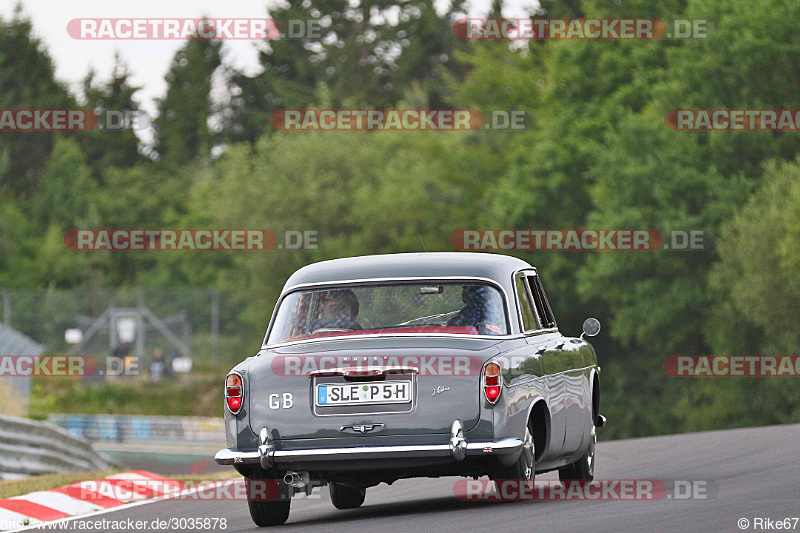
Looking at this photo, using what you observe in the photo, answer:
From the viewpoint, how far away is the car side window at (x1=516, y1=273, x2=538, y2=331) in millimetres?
11055

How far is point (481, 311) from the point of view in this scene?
10.8m

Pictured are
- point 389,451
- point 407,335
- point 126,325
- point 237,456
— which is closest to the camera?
point 389,451

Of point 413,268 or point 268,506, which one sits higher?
point 413,268

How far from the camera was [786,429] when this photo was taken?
18656mm

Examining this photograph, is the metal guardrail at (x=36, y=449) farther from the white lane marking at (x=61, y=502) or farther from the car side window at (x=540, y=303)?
the car side window at (x=540, y=303)

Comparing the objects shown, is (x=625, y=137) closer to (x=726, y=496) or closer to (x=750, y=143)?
(x=750, y=143)

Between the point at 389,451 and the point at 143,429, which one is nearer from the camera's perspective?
the point at 389,451

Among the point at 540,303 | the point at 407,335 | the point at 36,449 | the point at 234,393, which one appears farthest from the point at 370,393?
the point at 36,449

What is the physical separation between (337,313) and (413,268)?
0.62m

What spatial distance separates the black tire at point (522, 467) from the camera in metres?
10.1

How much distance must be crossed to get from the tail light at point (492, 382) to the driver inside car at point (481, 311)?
0.71 m

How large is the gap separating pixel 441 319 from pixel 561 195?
139 ft

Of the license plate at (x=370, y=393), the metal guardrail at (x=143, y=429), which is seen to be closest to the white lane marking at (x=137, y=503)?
the license plate at (x=370, y=393)

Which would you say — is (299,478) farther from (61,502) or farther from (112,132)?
(112,132)
